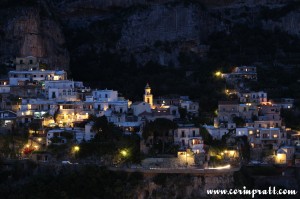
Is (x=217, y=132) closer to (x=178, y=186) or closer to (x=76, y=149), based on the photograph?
(x=178, y=186)

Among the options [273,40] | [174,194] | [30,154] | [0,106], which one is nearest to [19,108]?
[0,106]

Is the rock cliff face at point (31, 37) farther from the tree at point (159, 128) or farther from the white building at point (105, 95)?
the tree at point (159, 128)

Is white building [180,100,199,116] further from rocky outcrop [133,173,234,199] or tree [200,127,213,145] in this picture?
rocky outcrop [133,173,234,199]

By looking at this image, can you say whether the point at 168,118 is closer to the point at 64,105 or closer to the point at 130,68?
the point at 64,105

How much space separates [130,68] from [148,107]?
14.8 m

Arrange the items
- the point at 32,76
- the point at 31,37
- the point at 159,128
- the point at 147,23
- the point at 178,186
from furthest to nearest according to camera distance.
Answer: the point at 147,23 → the point at 31,37 → the point at 32,76 → the point at 159,128 → the point at 178,186

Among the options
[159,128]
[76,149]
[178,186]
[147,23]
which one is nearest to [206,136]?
[159,128]

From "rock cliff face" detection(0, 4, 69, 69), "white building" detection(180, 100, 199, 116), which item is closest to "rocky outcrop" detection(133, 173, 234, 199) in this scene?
"white building" detection(180, 100, 199, 116)

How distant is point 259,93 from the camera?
53438 mm

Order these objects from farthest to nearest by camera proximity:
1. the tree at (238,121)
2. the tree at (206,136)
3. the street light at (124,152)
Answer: the tree at (238,121)
the tree at (206,136)
the street light at (124,152)

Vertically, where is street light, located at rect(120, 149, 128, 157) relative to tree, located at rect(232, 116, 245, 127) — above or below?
below

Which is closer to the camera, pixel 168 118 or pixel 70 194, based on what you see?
pixel 70 194

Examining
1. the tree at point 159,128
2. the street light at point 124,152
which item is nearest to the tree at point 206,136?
the tree at point 159,128

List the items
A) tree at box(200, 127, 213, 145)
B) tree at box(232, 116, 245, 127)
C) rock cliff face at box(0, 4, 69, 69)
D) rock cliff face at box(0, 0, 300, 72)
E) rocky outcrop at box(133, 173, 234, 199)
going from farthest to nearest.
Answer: rock cliff face at box(0, 0, 300, 72) < rock cliff face at box(0, 4, 69, 69) < tree at box(232, 116, 245, 127) < tree at box(200, 127, 213, 145) < rocky outcrop at box(133, 173, 234, 199)
